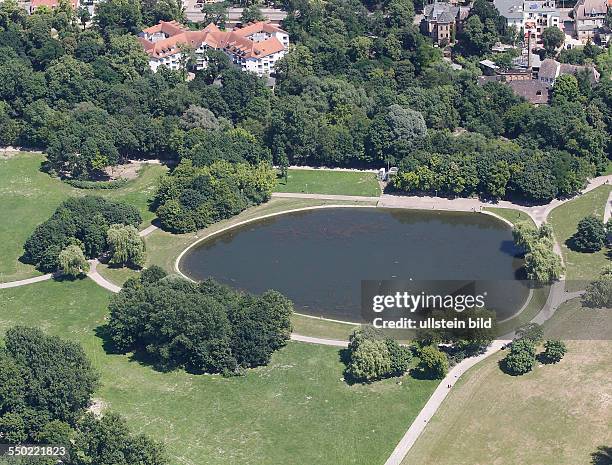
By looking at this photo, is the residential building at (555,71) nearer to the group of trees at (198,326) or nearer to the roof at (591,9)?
the roof at (591,9)

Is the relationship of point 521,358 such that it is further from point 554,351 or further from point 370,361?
point 370,361

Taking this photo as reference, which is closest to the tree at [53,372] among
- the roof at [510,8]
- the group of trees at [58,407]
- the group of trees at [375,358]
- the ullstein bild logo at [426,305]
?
the group of trees at [58,407]

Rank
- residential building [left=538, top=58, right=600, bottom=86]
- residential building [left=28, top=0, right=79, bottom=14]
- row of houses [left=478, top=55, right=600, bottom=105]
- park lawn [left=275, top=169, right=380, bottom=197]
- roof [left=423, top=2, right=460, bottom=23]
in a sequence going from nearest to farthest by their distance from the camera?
park lawn [left=275, top=169, right=380, bottom=197], row of houses [left=478, top=55, right=600, bottom=105], residential building [left=538, top=58, right=600, bottom=86], roof [left=423, top=2, right=460, bottom=23], residential building [left=28, top=0, right=79, bottom=14]

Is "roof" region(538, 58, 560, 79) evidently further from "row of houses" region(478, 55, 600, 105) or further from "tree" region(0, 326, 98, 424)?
"tree" region(0, 326, 98, 424)

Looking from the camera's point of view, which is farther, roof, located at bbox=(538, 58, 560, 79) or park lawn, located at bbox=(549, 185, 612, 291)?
roof, located at bbox=(538, 58, 560, 79)

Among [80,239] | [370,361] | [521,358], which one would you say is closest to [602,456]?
[521,358]

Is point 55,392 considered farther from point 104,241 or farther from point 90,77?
point 90,77

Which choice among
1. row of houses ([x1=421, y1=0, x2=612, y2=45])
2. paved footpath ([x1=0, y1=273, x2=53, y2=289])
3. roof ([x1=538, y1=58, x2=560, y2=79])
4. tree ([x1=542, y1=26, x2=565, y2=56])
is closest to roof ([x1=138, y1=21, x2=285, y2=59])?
row of houses ([x1=421, y1=0, x2=612, y2=45])
